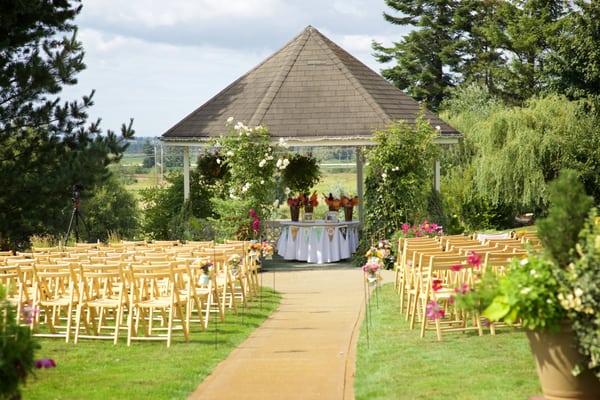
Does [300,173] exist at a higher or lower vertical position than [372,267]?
higher

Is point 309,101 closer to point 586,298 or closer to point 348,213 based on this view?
point 348,213

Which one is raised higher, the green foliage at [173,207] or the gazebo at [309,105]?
the gazebo at [309,105]

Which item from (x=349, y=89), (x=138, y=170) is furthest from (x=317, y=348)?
(x=138, y=170)

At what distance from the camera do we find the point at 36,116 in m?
18.6

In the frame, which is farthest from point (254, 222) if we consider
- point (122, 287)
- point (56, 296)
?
point (122, 287)

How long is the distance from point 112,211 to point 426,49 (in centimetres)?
2432

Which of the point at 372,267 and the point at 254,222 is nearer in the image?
the point at 372,267

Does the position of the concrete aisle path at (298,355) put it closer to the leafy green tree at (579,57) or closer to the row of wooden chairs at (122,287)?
the row of wooden chairs at (122,287)

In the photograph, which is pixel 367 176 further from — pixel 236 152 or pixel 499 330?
pixel 499 330

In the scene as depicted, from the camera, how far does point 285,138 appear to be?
982 inches

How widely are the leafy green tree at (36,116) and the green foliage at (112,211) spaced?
1887cm

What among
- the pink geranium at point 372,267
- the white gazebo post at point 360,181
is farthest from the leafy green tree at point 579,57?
the pink geranium at point 372,267

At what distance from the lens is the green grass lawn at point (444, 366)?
9281 millimetres

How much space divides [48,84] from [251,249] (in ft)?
14.6
